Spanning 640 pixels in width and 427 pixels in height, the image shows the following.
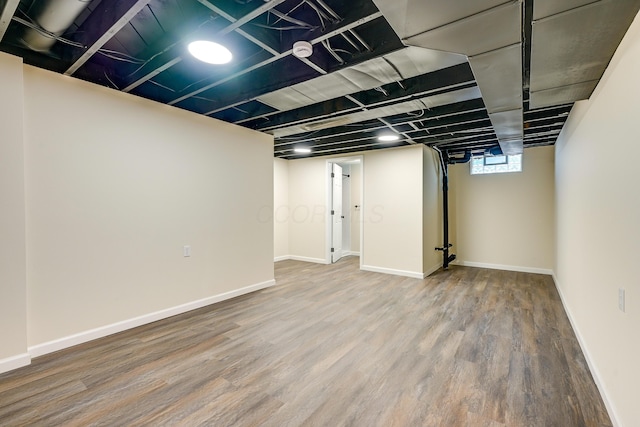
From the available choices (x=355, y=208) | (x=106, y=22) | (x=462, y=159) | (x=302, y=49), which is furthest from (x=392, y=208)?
(x=106, y=22)

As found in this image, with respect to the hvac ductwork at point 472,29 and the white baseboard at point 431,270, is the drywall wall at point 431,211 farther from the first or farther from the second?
the hvac ductwork at point 472,29

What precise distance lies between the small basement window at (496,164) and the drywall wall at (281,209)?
13.5ft

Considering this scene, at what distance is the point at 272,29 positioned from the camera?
2.03 meters

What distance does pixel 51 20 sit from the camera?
6.09ft

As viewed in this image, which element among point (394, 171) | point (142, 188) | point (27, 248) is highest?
point (394, 171)

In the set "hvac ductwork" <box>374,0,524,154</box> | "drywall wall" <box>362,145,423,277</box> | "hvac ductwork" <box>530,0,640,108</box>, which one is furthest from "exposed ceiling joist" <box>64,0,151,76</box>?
"drywall wall" <box>362,145,423,277</box>

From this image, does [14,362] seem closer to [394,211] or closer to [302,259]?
[302,259]

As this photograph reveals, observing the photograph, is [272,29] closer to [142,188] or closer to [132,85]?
[132,85]

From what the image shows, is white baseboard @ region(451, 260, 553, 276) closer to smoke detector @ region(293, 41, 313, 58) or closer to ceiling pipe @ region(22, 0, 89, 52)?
smoke detector @ region(293, 41, 313, 58)

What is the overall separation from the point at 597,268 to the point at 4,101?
15.2ft

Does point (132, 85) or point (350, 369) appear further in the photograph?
point (132, 85)

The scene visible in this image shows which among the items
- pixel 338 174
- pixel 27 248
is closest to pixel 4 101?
pixel 27 248

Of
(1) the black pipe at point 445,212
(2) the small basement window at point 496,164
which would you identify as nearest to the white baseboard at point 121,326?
(1) the black pipe at point 445,212

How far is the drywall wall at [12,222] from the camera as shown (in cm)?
218
